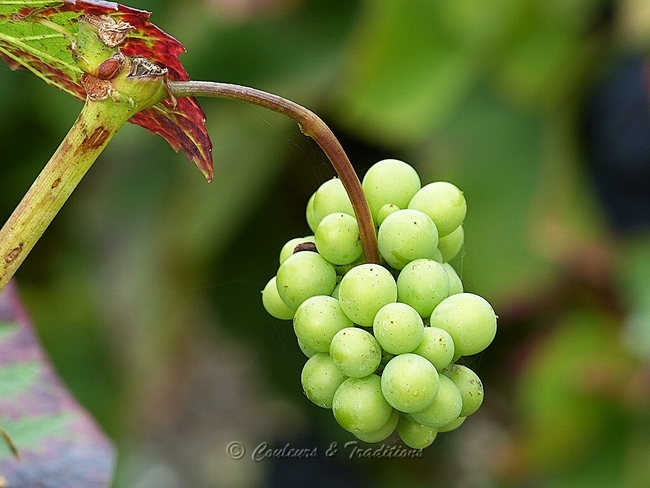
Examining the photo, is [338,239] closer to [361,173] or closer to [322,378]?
[322,378]

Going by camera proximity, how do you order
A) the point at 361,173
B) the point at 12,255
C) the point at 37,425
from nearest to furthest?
the point at 12,255 < the point at 37,425 < the point at 361,173

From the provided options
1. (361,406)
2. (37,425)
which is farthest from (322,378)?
(37,425)

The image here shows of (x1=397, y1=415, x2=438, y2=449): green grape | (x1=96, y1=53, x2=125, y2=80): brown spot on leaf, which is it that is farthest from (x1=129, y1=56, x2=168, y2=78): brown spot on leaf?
(x1=397, y1=415, x2=438, y2=449): green grape

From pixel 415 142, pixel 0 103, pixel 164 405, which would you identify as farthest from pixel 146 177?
pixel 164 405

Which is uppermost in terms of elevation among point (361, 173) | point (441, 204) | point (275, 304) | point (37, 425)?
point (441, 204)

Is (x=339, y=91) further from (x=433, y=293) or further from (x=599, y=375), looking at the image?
(x=433, y=293)

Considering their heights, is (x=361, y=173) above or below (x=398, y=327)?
below
